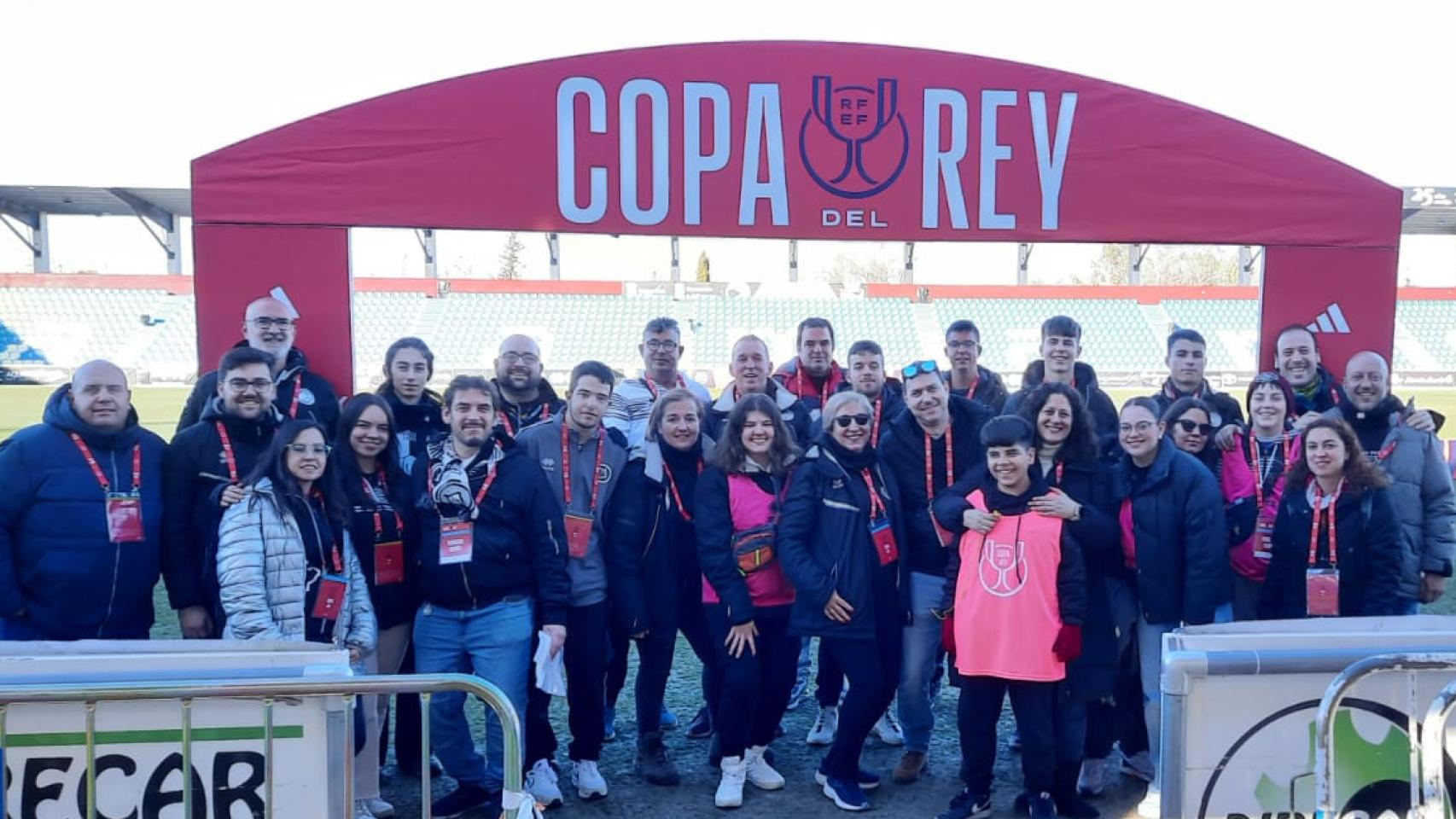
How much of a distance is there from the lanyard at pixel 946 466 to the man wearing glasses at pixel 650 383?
1285 mm

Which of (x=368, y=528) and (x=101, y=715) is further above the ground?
(x=368, y=528)

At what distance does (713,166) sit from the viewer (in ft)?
15.8

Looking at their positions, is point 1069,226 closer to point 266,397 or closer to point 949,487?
point 949,487

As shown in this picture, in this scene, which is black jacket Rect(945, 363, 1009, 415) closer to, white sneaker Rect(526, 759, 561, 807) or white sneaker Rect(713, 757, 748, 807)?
white sneaker Rect(713, 757, 748, 807)

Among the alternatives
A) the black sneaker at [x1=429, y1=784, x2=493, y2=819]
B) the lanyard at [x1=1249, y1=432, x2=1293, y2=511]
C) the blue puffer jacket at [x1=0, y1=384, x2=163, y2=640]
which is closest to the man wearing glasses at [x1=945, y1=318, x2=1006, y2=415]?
the lanyard at [x1=1249, y1=432, x2=1293, y2=511]

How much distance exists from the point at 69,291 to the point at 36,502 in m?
46.1

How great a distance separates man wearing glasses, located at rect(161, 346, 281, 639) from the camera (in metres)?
3.94

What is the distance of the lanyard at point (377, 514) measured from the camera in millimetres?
4066

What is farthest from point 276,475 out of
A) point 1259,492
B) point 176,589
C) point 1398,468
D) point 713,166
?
point 1398,468

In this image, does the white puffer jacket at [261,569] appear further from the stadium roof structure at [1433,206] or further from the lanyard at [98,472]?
the stadium roof structure at [1433,206]

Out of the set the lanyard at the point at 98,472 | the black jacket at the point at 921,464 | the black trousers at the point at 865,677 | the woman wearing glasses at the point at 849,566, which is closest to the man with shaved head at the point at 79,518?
the lanyard at the point at 98,472

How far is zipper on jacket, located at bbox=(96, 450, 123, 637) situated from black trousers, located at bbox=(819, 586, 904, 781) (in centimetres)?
281

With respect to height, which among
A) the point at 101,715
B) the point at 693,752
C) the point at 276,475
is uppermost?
the point at 276,475

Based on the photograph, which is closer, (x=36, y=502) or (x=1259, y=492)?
(x=36, y=502)
